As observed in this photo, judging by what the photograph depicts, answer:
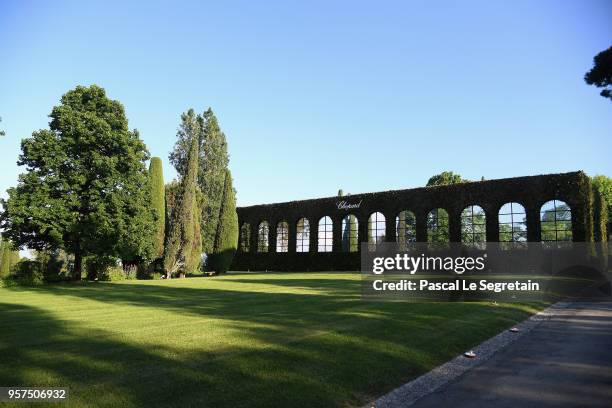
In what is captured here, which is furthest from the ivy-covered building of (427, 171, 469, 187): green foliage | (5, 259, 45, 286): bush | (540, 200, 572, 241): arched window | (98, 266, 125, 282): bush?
(5, 259, 45, 286): bush

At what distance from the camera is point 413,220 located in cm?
3938

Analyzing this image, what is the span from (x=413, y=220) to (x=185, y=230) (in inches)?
814

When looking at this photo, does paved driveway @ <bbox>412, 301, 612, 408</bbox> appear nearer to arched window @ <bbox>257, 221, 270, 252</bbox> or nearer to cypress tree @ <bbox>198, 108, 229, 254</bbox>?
arched window @ <bbox>257, 221, 270, 252</bbox>

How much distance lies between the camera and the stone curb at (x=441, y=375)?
5263 mm

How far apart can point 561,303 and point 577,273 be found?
12.6 m

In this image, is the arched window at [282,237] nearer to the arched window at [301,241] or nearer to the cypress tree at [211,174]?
the arched window at [301,241]

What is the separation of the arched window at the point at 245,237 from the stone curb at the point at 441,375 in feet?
124

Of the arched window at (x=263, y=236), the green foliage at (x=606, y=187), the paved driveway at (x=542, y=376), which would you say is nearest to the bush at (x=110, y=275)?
the arched window at (x=263, y=236)

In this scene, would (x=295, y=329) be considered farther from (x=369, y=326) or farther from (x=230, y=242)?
(x=230, y=242)

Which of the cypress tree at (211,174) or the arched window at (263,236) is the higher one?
the cypress tree at (211,174)

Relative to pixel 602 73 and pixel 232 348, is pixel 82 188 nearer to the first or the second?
pixel 232 348

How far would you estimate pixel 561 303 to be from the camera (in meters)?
15.5

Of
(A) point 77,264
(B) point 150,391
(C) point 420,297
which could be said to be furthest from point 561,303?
(A) point 77,264

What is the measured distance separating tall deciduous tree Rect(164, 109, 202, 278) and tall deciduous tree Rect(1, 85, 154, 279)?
6621 millimetres
